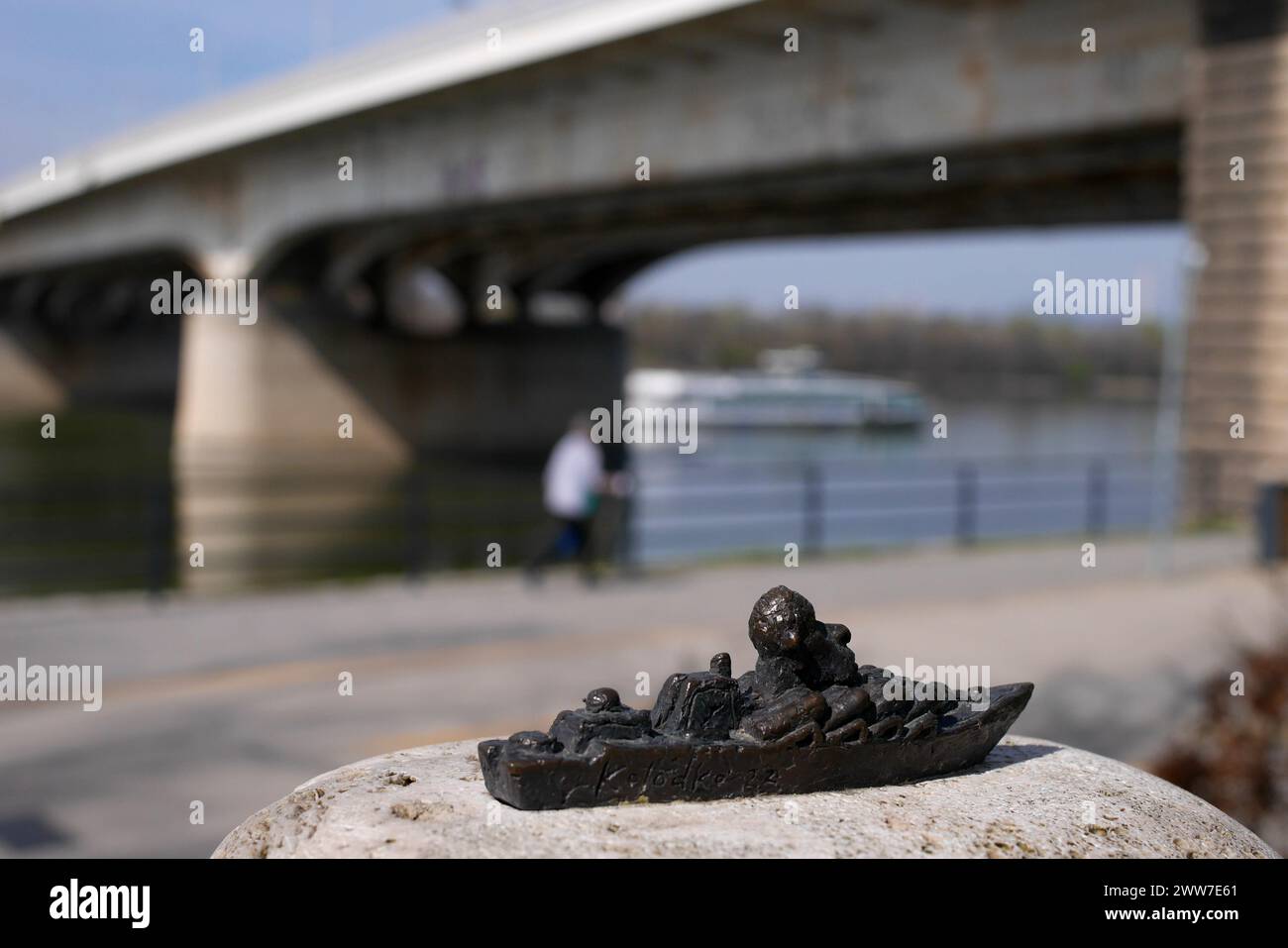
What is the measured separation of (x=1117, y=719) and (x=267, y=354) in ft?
102

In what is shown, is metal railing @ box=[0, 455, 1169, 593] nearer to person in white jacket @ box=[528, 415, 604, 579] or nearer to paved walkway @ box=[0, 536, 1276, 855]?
person in white jacket @ box=[528, 415, 604, 579]

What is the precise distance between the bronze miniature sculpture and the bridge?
13.9 metres

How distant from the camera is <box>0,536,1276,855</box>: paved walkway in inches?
277

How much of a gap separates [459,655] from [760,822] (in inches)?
294

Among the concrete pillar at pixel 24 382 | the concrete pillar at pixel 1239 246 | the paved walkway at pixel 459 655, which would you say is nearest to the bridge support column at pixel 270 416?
the paved walkway at pixel 459 655

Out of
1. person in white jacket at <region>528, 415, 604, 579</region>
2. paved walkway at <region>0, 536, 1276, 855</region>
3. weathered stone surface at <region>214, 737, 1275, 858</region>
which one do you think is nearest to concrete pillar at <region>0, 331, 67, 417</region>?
person in white jacket at <region>528, 415, 604, 579</region>

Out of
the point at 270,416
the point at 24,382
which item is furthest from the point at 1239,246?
the point at 24,382

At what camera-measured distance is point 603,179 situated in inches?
915

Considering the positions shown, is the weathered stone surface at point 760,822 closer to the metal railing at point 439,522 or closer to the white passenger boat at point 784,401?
the metal railing at point 439,522

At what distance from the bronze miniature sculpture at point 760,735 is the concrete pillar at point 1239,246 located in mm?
13689

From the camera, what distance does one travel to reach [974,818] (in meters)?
2.87

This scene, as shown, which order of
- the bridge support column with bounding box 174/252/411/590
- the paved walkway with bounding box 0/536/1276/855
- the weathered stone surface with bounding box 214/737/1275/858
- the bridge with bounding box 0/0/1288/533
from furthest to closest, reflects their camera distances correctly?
the bridge support column with bounding box 174/252/411/590
the bridge with bounding box 0/0/1288/533
the paved walkway with bounding box 0/536/1276/855
the weathered stone surface with bounding box 214/737/1275/858
